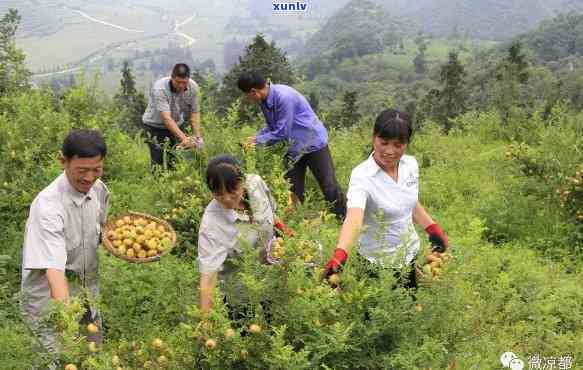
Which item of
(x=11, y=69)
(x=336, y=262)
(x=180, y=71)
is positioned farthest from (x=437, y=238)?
(x=11, y=69)

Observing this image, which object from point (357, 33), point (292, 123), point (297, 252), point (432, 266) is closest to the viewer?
point (297, 252)

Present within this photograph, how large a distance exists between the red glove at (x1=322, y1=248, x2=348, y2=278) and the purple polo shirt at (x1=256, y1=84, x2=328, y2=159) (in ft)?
8.76

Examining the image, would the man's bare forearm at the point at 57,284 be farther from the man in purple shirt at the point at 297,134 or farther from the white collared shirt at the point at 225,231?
the man in purple shirt at the point at 297,134

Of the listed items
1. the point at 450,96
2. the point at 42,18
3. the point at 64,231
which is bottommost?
the point at 450,96

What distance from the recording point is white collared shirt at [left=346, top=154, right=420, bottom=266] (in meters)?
2.54

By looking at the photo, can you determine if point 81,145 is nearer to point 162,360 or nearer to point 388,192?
point 162,360

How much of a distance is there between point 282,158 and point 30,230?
2.76 meters

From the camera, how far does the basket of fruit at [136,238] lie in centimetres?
302

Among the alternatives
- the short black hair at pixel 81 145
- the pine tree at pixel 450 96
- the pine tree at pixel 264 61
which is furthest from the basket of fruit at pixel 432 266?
the pine tree at pixel 450 96

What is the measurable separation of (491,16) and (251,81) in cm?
16422

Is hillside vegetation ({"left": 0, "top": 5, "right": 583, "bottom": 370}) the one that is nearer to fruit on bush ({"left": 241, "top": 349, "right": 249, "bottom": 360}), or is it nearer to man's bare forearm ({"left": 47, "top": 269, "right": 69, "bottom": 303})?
fruit on bush ({"left": 241, "top": 349, "right": 249, "bottom": 360})

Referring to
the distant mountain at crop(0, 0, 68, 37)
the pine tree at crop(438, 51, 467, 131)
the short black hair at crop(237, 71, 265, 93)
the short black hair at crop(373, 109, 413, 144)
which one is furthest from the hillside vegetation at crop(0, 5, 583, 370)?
the distant mountain at crop(0, 0, 68, 37)

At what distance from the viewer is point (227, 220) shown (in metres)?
2.51

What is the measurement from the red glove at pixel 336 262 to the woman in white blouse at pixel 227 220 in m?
0.33
